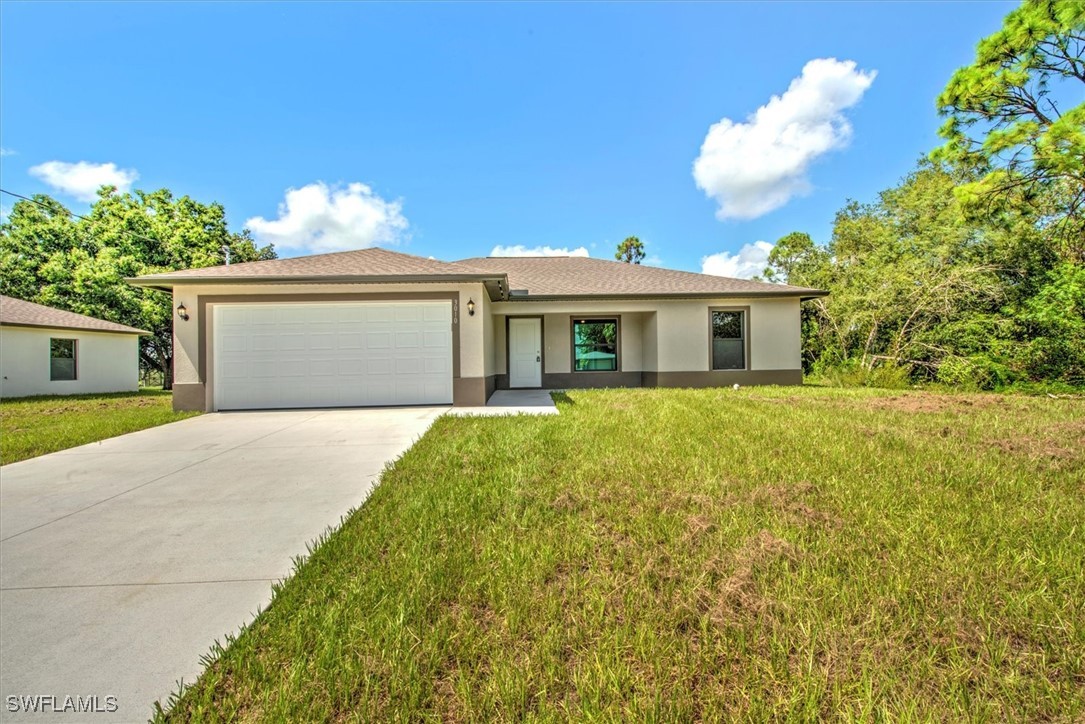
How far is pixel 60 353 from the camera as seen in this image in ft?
50.1

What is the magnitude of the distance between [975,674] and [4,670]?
12.7ft

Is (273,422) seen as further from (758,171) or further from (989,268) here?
(758,171)

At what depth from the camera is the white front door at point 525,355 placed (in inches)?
522

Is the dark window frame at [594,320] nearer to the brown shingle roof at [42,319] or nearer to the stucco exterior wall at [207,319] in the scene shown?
the stucco exterior wall at [207,319]

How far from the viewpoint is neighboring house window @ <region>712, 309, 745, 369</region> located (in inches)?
496

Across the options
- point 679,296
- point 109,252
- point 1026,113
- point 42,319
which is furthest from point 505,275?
point 109,252

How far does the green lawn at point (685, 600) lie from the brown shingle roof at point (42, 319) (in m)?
18.1

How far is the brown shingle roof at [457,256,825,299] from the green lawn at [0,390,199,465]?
8411 millimetres

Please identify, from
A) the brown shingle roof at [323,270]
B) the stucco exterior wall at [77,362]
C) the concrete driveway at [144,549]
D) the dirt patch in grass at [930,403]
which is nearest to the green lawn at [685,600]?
the concrete driveway at [144,549]

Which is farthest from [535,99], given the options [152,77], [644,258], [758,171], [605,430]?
[644,258]

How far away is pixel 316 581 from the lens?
2.34 metres

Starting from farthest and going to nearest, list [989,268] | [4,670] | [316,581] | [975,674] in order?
[989,268] → [316,581] → [4,670] → [975,674]

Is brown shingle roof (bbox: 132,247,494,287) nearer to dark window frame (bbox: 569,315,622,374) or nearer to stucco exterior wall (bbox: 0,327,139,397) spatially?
dark window frame (bbox: 569,315,622,374)

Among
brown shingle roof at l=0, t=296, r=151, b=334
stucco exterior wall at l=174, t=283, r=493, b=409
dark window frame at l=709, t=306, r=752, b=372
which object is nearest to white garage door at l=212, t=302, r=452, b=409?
stucco exterior wall at l=174, t=283, r=493, b=409
